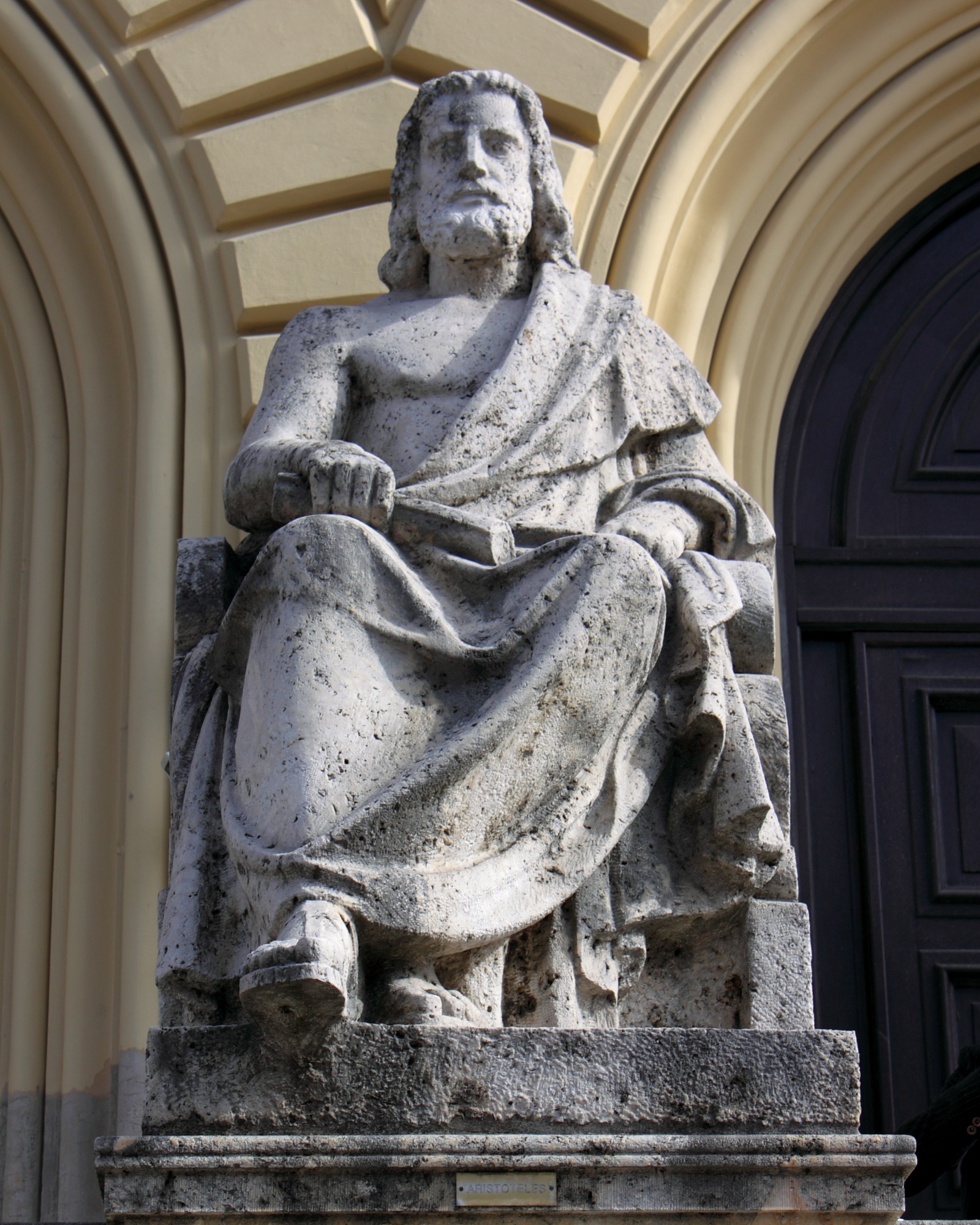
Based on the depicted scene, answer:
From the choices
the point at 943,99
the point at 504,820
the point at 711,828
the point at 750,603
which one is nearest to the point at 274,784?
the point at 504,820

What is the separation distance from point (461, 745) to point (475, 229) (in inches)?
48.5

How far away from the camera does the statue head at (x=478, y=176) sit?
370 centimetres

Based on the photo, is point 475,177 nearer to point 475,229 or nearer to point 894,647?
point 475,229

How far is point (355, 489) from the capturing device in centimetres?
318

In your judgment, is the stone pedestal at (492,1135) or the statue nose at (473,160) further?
the statue nose at (473,160)

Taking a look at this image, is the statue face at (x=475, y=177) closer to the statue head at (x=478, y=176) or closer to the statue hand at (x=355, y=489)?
the statue head at (x=478, y=176)

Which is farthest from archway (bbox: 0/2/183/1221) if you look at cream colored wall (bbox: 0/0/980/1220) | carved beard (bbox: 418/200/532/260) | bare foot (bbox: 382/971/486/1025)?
bare foot (bbox: 382/971/486/1025)

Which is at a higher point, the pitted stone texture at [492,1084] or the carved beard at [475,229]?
the carved beard at [475,229]

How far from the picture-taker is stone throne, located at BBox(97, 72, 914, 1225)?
2.59 m

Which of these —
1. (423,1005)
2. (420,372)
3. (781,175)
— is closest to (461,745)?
(423,1005)

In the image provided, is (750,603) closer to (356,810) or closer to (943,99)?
(356,810)

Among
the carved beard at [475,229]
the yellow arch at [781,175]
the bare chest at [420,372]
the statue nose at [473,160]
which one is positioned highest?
the yellow arch at [781,175]

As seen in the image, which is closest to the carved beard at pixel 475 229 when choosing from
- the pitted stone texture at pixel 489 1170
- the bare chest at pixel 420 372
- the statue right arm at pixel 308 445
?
the bare chest at pixel 420 372

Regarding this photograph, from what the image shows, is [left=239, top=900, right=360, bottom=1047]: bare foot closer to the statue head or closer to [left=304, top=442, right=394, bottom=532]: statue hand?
[left=304, top=442, right=394, bottom=532]: statue hand
